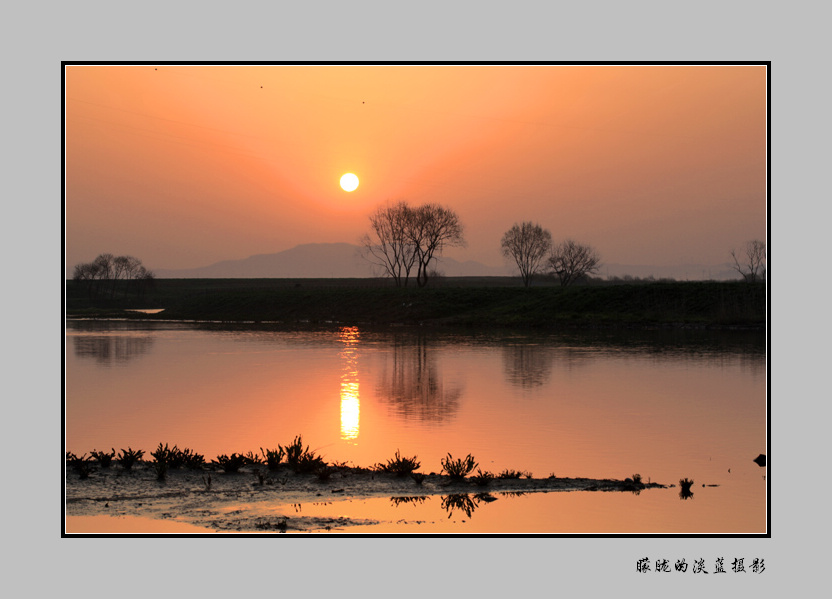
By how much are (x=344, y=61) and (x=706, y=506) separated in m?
9.97

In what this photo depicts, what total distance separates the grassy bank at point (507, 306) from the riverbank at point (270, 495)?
158 feet

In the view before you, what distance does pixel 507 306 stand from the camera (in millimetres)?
77688

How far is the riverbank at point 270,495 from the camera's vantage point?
11.3m

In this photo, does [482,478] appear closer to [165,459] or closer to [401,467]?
[401,467]

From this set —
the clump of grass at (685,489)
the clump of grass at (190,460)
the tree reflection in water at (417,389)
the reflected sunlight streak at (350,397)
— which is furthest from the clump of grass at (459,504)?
the tree reflection in water at (417,389)

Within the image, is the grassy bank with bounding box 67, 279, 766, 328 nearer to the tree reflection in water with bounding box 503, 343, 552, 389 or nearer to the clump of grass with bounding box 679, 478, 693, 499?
the tree reflection in water with bounding box 503, 343, 552, 389

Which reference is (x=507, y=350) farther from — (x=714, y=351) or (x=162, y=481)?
(x=162, y=481)

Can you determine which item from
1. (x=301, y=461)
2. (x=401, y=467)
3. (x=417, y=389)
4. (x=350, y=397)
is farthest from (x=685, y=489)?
(x=417, y=389)

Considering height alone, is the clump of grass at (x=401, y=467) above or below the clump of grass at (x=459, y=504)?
above

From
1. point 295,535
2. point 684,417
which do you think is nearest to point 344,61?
point 295,535

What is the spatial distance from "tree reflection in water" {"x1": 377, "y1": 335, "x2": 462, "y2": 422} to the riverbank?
6.36 metres

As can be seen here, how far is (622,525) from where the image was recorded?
11.4m

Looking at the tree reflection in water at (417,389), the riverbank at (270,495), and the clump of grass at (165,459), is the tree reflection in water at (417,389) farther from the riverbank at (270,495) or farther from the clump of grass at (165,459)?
the clump of grass at (165,459)

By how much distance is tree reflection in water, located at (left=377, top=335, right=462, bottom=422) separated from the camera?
21047mm
